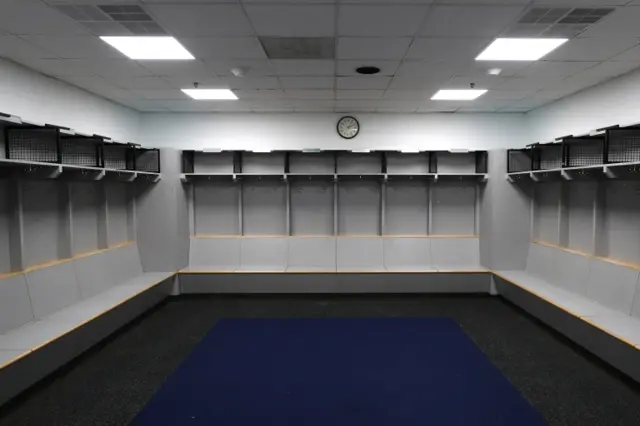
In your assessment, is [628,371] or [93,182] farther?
[93,182]

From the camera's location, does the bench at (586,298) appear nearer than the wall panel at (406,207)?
Yes

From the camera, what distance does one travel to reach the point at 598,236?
4.00 metres

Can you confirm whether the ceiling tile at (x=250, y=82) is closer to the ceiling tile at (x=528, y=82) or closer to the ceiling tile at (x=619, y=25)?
the ceiling tile at (x=528, y=82)

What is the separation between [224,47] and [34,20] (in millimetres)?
1257

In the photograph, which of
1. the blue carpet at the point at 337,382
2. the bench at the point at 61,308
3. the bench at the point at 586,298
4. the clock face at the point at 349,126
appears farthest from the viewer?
the clock face at the point at 349,126

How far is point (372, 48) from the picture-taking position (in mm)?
3049

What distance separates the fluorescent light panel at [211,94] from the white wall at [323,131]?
3.00ft

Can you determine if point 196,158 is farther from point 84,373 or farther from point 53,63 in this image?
point 84,373

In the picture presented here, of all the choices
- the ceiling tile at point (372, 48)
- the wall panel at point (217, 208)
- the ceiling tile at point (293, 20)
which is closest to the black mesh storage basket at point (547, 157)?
the ceiling tile at point (372, 48)

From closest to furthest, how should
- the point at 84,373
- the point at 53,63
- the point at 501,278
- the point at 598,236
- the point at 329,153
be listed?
the point at 84,373
the point at 53,63
the point at 598,236
the point at 501,278
the point at 329,153

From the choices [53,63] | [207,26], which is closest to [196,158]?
[53,63]

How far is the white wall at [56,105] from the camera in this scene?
3.32m

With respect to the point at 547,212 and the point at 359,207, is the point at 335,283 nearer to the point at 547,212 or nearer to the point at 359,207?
the point at 359,207

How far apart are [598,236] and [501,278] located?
1.28 meters
